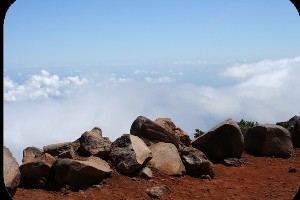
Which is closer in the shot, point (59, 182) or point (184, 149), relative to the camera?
point (59, 182)

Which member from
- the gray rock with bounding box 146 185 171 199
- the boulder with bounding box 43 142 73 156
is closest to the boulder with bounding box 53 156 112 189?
the gray rock with bounding box 146 185 171 199

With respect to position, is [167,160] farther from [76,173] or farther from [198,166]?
[76,173]

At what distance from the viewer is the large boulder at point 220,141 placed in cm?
1531

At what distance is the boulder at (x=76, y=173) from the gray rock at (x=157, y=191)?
5.27 ft

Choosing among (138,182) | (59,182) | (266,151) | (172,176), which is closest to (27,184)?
(59,182)

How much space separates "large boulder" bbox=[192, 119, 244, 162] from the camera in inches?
603

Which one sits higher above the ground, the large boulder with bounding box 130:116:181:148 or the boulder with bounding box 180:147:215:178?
the large boulder with bounding box 130:116:181:148

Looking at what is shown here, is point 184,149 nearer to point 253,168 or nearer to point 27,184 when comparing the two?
point 253,168

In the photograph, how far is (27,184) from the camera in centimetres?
1124

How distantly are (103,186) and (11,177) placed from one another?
3.09 meters

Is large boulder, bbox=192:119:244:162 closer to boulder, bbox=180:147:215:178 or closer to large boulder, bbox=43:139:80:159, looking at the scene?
boulder, bbox=180:147:215:178

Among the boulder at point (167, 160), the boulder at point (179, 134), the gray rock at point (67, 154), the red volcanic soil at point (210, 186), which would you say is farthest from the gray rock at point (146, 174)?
the boulder at point (179, 134)

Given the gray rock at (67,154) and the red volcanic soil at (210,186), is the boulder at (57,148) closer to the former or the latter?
the gray rock at (67,154)

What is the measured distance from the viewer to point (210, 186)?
1241 cm
